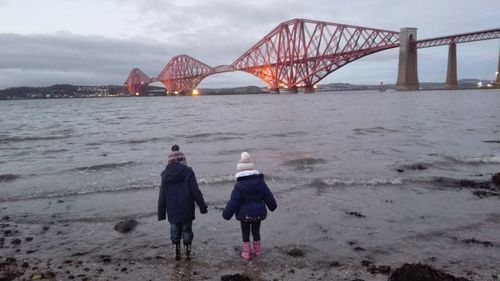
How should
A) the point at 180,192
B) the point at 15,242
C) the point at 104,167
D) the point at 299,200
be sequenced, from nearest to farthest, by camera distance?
the point at 180,192, the point at 15,242, the point at 299,200, the point at 104,167

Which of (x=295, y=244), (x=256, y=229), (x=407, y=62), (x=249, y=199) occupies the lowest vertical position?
(x=295, y=244)

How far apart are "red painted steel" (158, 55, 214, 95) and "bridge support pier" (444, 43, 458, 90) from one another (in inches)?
2895

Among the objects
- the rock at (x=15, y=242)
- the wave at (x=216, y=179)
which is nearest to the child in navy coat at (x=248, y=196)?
the rock at (x=15, y=242)

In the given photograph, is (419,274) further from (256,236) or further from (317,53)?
(317,53)

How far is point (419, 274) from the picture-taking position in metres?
5.02

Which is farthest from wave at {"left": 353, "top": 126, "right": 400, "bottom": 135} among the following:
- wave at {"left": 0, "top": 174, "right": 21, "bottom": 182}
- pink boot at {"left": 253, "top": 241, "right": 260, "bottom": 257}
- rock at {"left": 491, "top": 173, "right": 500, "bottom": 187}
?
pink boot at {"left": 253, "top": 241, "right": 260, "bottom": 257}

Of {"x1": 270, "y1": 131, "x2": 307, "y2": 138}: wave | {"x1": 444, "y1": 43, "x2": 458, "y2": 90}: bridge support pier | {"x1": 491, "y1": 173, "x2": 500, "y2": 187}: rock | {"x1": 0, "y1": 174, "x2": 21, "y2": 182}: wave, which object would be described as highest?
{"x1": 444, "y1": 43, "x2": 458, "y2": 90}: bridge support pier

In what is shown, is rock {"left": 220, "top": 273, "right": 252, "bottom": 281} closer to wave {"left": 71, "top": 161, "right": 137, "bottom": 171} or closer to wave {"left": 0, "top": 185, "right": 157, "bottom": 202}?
wave {"left": 0, "top": 185, "right": 157, "bottom": 202}

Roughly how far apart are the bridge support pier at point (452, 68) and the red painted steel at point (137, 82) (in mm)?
110238

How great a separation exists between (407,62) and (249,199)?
389 feet

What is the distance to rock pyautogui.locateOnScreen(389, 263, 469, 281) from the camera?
5.00 meters

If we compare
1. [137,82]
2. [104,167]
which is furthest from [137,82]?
[104,167]

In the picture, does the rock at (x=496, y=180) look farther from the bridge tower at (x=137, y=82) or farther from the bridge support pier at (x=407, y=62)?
the bridge tower at (x=137, y=82)

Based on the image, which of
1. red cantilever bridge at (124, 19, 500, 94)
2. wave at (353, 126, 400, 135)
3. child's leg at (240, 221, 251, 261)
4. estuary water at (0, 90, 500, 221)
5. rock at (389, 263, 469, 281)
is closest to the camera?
rock at (389, 263, 469, 281)
